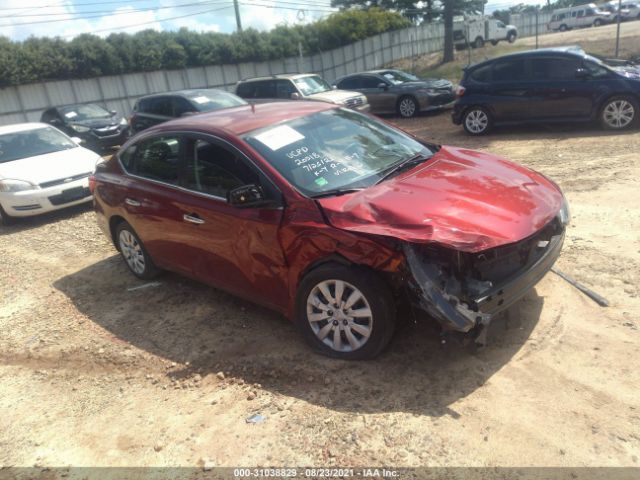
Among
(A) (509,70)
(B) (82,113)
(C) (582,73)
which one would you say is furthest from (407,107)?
(B) (82,113)

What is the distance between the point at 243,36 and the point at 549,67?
85.3 ft

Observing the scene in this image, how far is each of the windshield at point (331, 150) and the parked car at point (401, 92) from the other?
10.7 meters

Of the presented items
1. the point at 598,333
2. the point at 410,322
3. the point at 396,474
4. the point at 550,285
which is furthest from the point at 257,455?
the point at 550,285

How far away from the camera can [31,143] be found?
941 cm

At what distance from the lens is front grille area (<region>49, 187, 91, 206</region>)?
838cm

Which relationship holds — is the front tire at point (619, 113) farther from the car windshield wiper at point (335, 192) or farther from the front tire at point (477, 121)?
the car windshield wiper at point (335, 192)

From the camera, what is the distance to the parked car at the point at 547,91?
959 centimetres

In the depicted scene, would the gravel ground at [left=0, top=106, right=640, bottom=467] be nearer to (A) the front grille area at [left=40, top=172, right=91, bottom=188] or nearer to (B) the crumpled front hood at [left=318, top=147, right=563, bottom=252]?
(B) the crumpled front hood at [left=318, top=147, right=563, bottom=252]

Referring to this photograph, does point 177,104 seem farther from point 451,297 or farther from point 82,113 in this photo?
point 451,297

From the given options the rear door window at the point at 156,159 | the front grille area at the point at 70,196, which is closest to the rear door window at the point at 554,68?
the rear door window at the point at 156,159

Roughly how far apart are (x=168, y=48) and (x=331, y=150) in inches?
1137

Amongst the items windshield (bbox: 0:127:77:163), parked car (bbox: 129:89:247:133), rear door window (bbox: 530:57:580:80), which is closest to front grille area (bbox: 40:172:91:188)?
windshield (bbox: 0:127:77:163)

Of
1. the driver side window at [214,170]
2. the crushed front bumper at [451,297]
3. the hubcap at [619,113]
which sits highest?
the driver side window at [214,170]

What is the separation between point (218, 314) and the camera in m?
4.59
